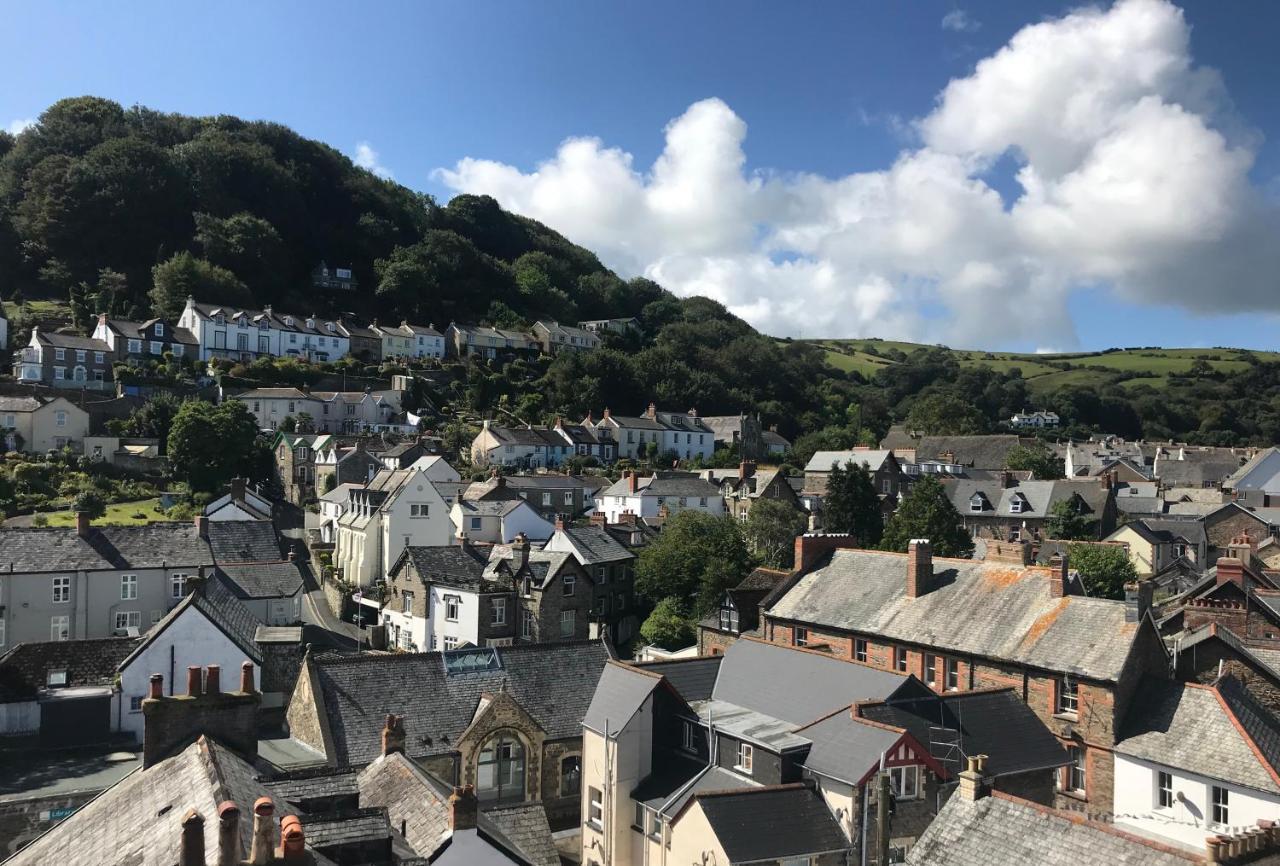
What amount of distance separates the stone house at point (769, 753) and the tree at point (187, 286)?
3742 inches

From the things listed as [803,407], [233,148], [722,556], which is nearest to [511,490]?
[722,556]

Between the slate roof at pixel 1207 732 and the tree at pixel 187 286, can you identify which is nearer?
the slate roof at pixel 1207 732

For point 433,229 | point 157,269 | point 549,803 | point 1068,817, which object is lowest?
point 549,803

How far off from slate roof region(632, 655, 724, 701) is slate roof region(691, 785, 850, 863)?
19.9ft

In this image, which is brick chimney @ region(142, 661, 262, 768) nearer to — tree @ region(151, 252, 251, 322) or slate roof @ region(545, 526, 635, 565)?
slate roof @ region(545, 526, 635, 565)

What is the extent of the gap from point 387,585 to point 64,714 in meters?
20.6

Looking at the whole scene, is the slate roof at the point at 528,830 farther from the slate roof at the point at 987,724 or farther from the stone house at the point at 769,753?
the slate roof at the point at 987,724

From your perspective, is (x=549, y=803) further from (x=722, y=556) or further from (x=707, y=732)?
(x=722, y=556)

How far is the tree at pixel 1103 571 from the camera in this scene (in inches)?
1677

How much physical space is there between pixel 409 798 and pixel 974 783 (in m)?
9.94

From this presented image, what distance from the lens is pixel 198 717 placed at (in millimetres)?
13922

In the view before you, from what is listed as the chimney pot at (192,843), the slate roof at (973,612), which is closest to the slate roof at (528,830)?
the chimney pot at (192,843)

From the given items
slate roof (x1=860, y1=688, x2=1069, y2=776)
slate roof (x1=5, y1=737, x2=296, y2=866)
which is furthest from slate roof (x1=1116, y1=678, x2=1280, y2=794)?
slate roof (x1=5, y1=737, x2=296, y2=866)

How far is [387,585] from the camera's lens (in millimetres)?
45250
